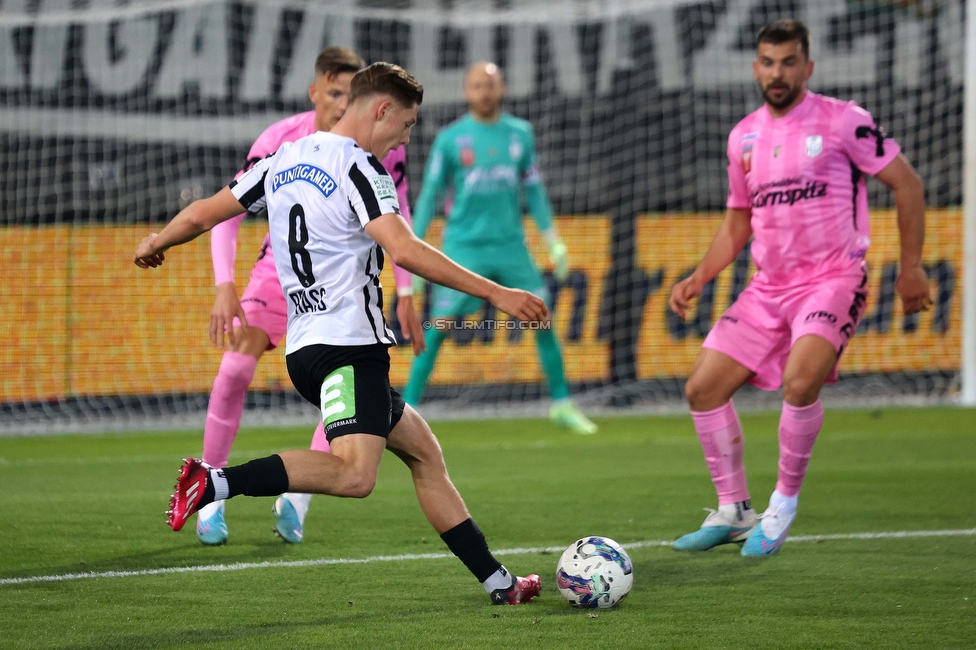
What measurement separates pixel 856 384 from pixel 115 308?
6.88 m

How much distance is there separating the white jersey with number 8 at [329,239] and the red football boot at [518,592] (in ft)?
2.88

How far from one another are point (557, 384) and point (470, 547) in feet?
17.9

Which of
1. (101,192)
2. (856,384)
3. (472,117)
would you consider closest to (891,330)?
(856,384)

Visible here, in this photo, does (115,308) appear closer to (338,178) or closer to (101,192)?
(101,192)

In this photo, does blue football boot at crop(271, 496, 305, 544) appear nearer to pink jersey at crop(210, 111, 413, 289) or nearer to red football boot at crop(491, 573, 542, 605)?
pink jersey at crop(210, 111, 413, 289)

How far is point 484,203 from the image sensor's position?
29.5 ft

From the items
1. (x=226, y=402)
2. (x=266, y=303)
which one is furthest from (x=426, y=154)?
(x=226, y=402)

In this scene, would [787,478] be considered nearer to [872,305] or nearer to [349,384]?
[349,384]

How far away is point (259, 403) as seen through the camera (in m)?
11.1

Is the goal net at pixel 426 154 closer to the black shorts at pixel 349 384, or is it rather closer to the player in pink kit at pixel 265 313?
the player in pink kit at pixel 265 313

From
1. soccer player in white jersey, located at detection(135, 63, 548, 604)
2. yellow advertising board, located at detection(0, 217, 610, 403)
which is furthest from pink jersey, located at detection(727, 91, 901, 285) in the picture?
yellow advertising board, located at detection(0, 217, 610, 403)

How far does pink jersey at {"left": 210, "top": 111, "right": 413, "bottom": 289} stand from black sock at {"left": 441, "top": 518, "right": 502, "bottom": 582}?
1386mm

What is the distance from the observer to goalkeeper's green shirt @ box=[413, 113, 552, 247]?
29.5 feet

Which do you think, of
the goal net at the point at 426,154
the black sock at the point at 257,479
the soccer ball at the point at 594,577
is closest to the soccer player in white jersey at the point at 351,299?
the black sock at the point at 257,479
